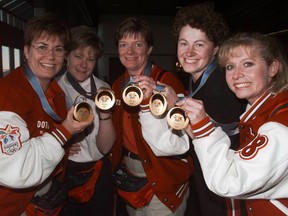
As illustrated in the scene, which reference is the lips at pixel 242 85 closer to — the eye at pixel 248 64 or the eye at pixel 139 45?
the eye at pixel 248 64

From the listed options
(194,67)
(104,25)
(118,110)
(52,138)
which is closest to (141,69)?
(118,110)

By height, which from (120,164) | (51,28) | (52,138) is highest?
(51,28)

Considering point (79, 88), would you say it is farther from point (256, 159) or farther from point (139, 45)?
point (256, 159)

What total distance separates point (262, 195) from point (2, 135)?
145 cm

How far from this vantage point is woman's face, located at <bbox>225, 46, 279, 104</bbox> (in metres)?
1.85

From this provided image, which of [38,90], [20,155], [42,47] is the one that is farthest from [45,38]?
[20,155]

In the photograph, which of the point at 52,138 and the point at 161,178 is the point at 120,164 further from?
the point at 52,138

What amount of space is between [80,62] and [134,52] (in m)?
0.61

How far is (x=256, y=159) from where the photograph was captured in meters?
1.49

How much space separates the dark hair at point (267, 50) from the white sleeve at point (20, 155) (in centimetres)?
130

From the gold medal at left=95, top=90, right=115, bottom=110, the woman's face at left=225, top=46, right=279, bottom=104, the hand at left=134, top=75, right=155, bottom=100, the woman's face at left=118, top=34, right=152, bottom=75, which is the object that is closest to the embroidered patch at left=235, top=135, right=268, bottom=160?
the woman's face at left=225, top=46, right=279, bottom=104

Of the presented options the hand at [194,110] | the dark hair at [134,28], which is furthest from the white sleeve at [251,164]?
the dark hair at [134,28]

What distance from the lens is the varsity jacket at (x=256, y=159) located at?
4.83 feet

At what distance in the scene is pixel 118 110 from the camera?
9.03 feet
